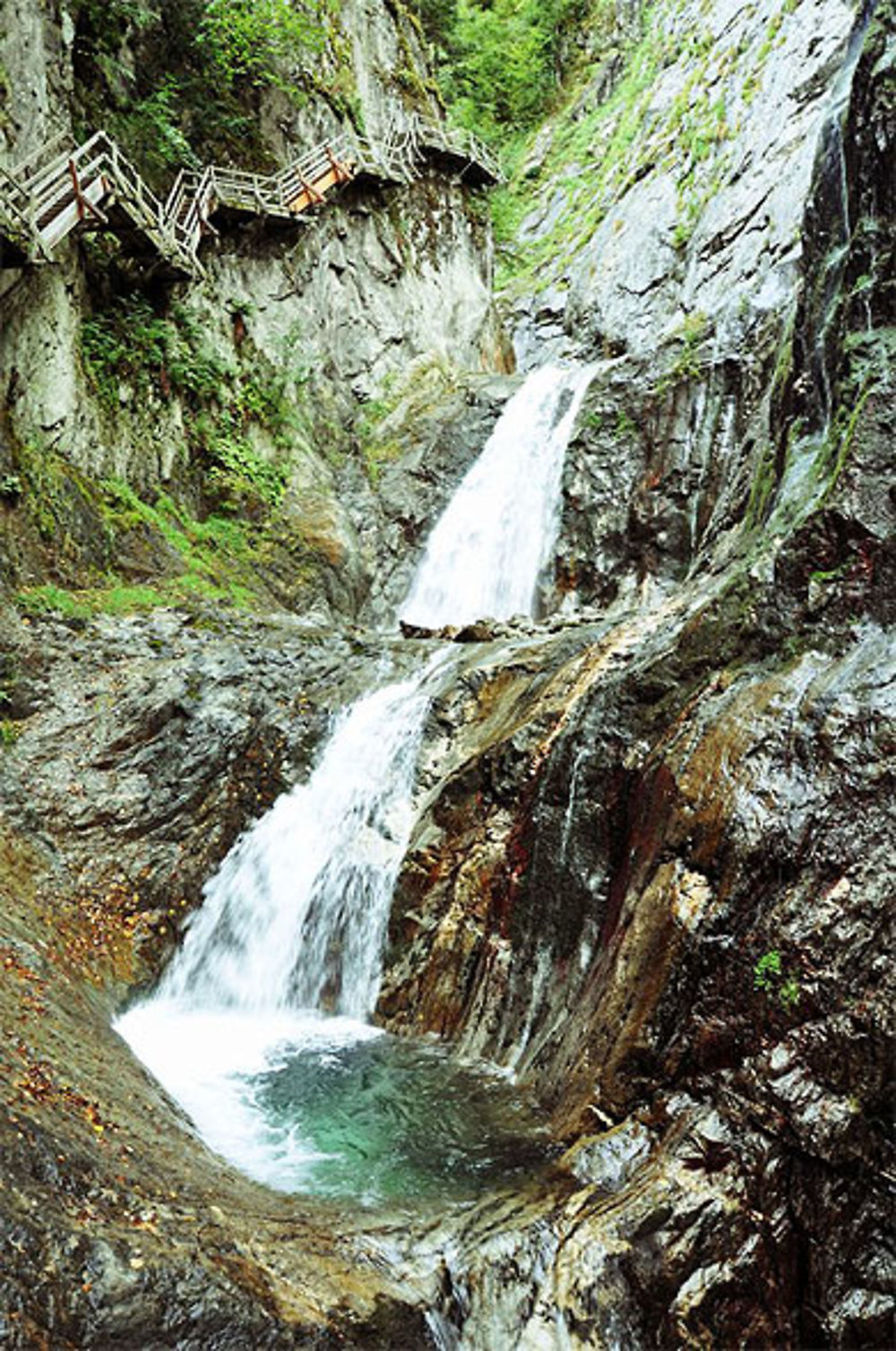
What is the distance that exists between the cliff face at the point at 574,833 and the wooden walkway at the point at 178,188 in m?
1.12

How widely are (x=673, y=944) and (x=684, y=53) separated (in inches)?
1142

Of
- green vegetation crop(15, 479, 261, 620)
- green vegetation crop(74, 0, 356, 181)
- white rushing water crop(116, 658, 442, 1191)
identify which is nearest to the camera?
white rushing water crop(116, 658, 442, 1191)

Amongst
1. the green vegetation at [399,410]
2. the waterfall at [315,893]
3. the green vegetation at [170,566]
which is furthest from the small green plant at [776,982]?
the green vegetation at [399,410]

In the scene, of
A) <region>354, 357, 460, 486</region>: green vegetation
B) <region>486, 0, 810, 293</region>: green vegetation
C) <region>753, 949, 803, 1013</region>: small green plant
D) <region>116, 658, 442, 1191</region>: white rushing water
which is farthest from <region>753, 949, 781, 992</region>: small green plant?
<region>486, 0, 810, 293</region>: green vegetation

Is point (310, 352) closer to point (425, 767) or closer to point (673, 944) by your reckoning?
point (425, 767)

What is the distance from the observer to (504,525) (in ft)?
57.2

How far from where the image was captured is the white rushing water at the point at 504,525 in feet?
54.9

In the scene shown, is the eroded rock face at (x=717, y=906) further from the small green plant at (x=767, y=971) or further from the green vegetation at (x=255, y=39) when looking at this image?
the green vegetation at (x=255, y=39)

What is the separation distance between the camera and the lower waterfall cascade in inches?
230

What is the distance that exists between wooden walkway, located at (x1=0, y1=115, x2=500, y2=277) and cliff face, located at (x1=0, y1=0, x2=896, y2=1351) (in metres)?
1.12

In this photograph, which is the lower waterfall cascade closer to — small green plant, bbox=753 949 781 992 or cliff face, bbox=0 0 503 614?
small green plant, bbox=753 949 781 992

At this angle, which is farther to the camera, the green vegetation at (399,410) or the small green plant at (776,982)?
the green vegetation at (399,410)

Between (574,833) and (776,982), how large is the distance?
2.66 m

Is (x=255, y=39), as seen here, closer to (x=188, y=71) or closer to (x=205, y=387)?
(x=188, y=71)
